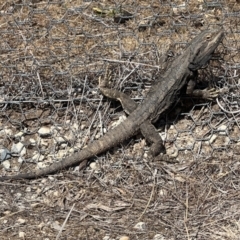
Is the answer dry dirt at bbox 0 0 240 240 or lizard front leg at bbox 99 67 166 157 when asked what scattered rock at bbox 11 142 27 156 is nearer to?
dry dirt at bbox 0 0 240 240

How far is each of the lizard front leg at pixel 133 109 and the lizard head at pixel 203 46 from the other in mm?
551

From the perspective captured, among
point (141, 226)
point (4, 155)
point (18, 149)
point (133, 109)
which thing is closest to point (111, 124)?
point (133, 109)

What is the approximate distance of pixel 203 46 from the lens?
188 inches

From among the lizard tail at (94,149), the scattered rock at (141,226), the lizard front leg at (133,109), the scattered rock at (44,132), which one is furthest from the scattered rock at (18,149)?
the scattered rock at (141,226)

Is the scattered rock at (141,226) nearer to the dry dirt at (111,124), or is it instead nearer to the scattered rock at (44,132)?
the dry dirt at (111,124)

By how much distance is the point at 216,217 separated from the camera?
4.25 metres

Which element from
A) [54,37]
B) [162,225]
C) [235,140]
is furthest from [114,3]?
[162,225]

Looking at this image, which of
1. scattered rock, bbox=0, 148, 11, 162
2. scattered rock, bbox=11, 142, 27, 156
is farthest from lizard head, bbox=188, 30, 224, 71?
scattered rock, bbox=0, 148, 11, 162

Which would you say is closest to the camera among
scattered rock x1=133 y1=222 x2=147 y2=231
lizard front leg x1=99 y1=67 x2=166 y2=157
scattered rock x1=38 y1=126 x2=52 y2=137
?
scattered rock x1=133 y1=222 x2=147 y2=231

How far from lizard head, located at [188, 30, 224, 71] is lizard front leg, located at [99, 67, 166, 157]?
551mm

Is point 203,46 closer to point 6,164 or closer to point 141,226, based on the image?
point 141,226

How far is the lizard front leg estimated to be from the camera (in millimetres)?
4730

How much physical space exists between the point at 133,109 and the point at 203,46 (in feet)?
2.38

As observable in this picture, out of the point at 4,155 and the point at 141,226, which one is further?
the point at 4,155
